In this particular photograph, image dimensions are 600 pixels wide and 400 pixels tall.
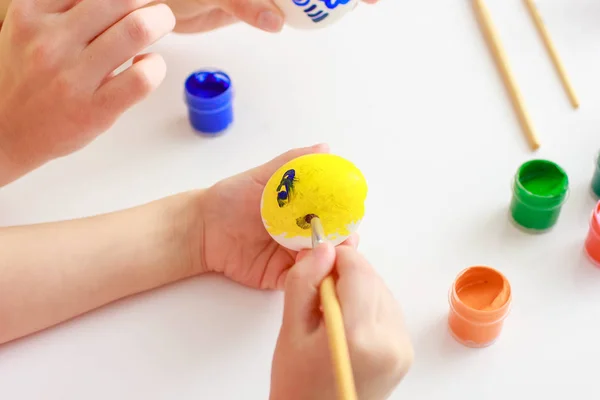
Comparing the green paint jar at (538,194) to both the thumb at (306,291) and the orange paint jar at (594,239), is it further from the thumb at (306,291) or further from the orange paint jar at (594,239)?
the thumb at (306,291)

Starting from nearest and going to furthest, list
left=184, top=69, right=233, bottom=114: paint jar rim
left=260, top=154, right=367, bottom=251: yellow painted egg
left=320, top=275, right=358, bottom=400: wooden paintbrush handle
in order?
1. left=320, top=275, right=358, bottom=400: wooden paintbrush handle
2. left=260, top=154, right=367, bottom=251: yellow painted egg
3. left=184, top=69, right=233, bottom=114: paint jar rim

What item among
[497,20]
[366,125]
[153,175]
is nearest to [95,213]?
[153,175]

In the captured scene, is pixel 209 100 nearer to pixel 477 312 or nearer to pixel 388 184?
pixel 388 184

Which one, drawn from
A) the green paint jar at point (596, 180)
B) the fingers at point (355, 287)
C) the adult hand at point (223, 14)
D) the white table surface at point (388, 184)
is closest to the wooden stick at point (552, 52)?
the white table surface at point (388, 184)

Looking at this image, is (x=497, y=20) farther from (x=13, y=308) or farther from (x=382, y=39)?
(x=13, y=308)

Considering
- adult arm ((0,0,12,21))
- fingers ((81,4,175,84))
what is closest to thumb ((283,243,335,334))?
fingers ((81,4,175,84))

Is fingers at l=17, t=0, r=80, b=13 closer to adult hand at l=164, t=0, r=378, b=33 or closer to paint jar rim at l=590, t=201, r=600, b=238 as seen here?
adult hand at l=164, t=0, r=378, b=33
